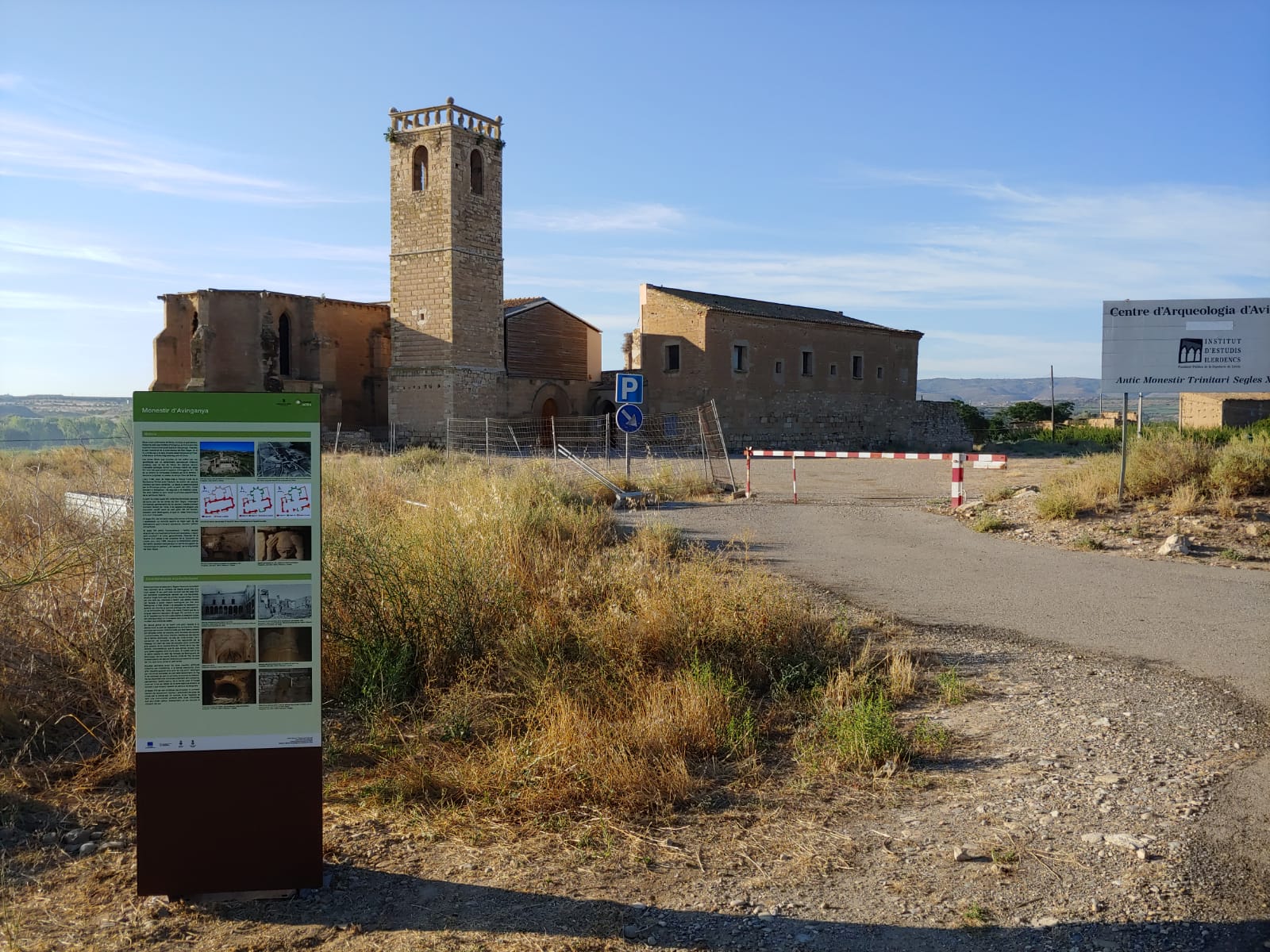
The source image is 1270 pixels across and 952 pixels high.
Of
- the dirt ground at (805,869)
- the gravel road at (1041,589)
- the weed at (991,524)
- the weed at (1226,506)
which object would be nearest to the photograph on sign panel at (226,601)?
the dirt ground at (805,869)

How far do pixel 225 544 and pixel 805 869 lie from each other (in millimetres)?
2518

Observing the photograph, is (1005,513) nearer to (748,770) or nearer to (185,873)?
(748,770)

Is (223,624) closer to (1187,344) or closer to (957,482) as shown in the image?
(957,482)

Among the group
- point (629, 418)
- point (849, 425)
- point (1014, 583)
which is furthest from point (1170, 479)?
point (849, 425)

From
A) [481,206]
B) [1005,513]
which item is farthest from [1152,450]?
[481,206]

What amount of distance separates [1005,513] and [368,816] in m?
11.5

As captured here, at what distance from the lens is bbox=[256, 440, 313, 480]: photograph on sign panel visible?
12.0 feet

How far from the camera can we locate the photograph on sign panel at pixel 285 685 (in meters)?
3.70

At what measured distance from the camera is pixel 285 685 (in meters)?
3.71

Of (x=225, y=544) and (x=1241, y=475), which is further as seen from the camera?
(x=1241, y=475)

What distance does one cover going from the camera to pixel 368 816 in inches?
181

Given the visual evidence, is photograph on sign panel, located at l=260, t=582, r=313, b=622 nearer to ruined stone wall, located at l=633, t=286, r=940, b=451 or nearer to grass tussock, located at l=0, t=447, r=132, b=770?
grass tussock, located at l=0, t=447, r=132, b=770

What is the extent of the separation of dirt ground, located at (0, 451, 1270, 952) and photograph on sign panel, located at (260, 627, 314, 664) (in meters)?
0.71

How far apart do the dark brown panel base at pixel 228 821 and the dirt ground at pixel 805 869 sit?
7 cm
